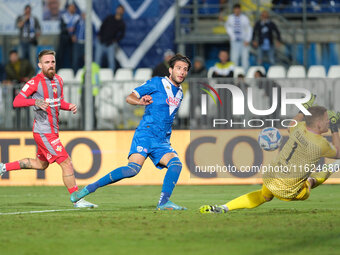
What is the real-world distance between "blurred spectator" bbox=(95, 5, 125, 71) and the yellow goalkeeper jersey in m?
14.3

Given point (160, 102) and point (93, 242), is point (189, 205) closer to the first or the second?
point (160, 102)

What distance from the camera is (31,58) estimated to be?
80.0 ft

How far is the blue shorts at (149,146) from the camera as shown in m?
10.9

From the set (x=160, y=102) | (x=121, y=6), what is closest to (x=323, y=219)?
(x=160, y=102)

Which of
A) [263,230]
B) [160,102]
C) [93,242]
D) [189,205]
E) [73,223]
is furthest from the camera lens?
[189,205]

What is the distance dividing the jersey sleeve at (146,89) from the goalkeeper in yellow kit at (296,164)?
180 centimetres

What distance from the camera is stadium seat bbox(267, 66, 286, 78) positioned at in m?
21.6

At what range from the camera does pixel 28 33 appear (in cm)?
2403

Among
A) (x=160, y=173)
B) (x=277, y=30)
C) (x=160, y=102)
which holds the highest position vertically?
(x=277, y=30)

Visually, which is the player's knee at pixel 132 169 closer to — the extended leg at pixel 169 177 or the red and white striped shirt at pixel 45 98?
the extended leg at pixel 169 177

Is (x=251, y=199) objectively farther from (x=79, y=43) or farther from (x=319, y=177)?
(x=79, y=43)

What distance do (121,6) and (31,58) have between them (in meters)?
3.16

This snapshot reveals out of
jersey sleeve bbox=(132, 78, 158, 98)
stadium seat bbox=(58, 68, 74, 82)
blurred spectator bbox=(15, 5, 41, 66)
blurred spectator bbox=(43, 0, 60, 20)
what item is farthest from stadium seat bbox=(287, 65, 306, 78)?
jersey sleeve bbox=(132, 78, 158, 98)

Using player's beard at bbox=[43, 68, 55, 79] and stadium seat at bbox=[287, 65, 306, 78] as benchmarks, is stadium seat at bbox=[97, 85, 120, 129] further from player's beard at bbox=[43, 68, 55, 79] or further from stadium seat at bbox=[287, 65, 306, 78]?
player's beard at bbox=[43, 68, 55, 79]
